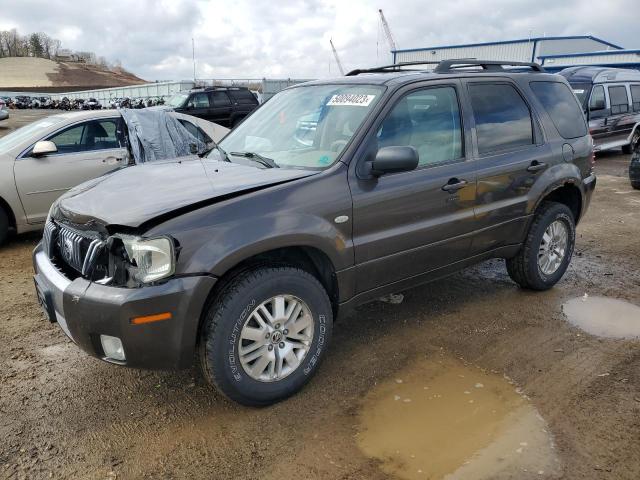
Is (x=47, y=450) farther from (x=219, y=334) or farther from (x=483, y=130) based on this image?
(x=483, y=130)

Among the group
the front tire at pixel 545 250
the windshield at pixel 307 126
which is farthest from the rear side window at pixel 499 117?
the windshield at pixel 307 126

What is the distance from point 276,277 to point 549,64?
35.2 meters

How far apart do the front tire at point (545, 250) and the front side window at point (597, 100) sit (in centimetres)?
996

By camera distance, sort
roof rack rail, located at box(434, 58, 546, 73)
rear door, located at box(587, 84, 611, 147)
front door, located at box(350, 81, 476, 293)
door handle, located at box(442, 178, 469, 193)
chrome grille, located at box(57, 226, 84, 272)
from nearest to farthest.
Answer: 1. chrome grille, located at box(57, 226, 84, 272)
2. front door, located at box(350, 81, 476, 293)
3. door handle, located at box(442, 178, 469, 193)
4. roof rack rail, located at box(434, 58, 546, 73)
5. rear door, located at box(587, 84, 611, 147)

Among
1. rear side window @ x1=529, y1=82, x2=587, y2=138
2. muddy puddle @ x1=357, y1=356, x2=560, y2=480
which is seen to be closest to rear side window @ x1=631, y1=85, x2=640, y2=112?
rear side window @ x1=529, y1=82, x2=587, y2=138

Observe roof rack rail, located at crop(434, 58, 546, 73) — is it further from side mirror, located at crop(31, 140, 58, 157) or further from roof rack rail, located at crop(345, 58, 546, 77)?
side mirror, located at crop(31, 140, 58, 157)

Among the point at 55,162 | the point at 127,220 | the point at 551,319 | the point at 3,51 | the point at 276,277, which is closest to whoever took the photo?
the point at 127,220

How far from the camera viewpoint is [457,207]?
12.5 ft

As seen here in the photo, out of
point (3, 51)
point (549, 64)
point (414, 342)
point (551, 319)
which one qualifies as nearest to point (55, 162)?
point (414, 342)

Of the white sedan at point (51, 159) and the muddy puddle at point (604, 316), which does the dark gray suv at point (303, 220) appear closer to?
the muddy puddle at point (604, 316)

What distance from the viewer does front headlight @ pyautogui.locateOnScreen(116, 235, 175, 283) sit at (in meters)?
2.58

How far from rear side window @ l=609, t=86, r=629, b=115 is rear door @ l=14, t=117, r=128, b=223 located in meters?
12.5

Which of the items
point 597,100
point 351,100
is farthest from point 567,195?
point 597,100

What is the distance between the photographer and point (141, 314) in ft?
8.34
